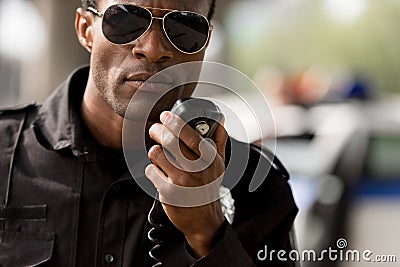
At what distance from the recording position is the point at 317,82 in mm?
10875

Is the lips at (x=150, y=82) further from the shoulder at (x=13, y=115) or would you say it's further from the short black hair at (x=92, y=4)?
the shoulder at (x=13, y=115)

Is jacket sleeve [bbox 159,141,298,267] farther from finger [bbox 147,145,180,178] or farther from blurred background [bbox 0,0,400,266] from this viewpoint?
finger [bbox 147,145,180,178]

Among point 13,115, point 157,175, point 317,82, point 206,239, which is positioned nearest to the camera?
point 157,175

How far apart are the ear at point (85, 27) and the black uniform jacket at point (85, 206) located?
29 cm

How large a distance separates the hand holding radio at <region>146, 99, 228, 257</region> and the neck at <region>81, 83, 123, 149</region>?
61 centimetres

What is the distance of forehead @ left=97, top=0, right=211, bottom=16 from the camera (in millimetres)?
2812

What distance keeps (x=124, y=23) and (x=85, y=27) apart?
1.31ft

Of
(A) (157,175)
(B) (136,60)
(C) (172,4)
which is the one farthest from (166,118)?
(C) (172,4)

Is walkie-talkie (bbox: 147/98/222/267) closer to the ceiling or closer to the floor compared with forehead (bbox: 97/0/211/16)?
closer to the floor

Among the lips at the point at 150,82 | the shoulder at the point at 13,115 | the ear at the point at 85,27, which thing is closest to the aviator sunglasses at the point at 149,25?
the lips at the point at 150,82

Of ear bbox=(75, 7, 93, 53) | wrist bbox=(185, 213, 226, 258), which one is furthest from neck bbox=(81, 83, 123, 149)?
wrist bbox=(185, 213, 226, 258)

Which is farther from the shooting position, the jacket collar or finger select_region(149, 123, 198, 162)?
the jacket collar

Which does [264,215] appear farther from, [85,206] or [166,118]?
[166,118]

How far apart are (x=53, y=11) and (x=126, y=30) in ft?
29.2
